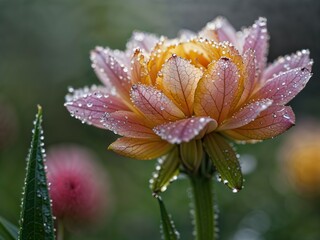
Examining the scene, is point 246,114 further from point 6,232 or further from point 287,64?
point 6,232

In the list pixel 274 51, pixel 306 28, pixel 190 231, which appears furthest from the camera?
pixel 274 51

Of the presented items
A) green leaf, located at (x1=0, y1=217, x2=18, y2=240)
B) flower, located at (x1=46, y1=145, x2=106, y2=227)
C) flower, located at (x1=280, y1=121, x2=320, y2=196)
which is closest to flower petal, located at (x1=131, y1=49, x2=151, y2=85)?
green leaf, located at (x1=0, y1=217, x2=18, y2=240)

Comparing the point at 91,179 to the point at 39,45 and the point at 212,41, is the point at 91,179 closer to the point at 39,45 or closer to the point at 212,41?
the point at 212,41

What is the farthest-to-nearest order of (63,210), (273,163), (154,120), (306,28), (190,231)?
(306,28) → (273,163) → (190,231) → (63,210) → (154,120)

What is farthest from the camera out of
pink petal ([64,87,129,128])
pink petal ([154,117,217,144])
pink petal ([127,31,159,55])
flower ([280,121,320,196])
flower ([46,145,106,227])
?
flower ([280,121,320,196])

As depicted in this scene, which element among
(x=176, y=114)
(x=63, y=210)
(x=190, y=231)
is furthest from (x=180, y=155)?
(x=190, y=231)

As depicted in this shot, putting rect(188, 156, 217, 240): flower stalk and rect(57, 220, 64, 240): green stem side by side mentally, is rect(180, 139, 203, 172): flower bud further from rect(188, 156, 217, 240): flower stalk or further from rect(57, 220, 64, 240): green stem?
rect(57, 220, 64, 240): green stem

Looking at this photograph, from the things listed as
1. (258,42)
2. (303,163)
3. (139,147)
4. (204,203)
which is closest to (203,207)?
(204,203)
